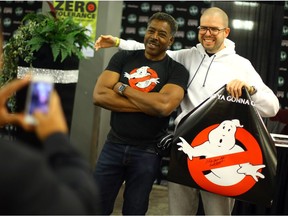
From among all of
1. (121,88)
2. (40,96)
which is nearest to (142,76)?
(121,88)

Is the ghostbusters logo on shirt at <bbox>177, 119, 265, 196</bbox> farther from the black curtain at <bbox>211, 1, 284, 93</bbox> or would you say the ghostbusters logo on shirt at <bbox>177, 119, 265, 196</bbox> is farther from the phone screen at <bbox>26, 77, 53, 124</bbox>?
the black curtain at <bbox>211, 1, 284, 93</bbox>

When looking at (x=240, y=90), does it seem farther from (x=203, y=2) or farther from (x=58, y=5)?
(x=203, y=2)

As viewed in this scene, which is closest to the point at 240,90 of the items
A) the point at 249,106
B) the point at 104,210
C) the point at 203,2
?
the point at 249,106

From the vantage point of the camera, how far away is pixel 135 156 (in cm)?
260

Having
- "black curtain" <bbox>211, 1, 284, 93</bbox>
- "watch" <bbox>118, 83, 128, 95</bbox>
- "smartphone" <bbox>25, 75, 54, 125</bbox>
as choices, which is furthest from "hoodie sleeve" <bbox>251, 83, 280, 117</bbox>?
"black curtain" <bbox>211, 1, 284, 93</bbox>

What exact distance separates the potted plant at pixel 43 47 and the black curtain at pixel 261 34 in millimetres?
3319

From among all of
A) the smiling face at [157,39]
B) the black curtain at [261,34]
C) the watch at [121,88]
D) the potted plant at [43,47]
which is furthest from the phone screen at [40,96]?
the black curtain at [261,34]

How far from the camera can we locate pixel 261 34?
238 inches

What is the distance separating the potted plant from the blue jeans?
76cm

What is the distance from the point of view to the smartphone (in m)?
0.93

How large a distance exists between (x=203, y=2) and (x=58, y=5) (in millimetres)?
2280

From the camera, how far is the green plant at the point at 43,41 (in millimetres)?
2979

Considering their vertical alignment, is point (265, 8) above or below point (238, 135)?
above

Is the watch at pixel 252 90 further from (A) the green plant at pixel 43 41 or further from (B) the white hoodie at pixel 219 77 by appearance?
(A) the green plant at pixel 43 41
